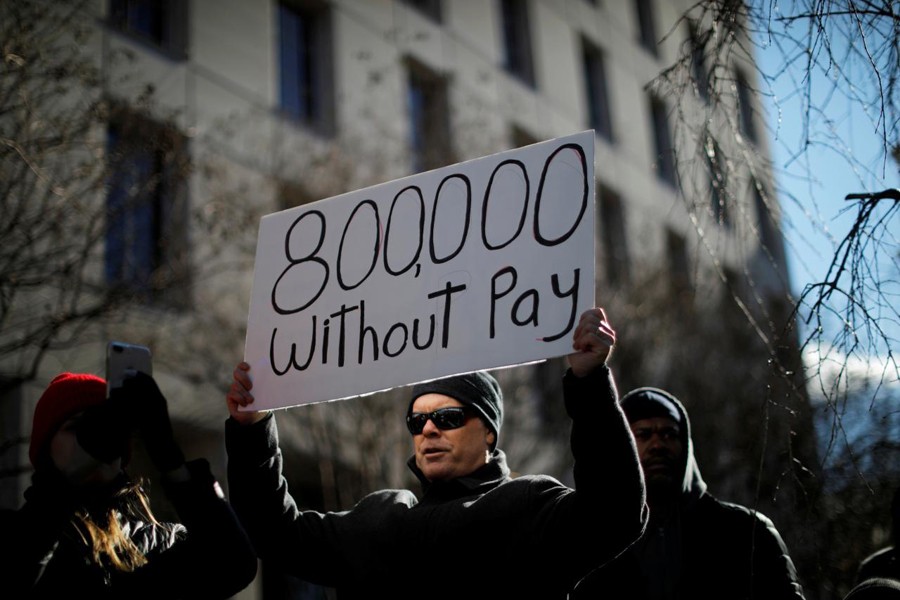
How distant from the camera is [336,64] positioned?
45.2 feet

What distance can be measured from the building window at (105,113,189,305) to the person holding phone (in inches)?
170

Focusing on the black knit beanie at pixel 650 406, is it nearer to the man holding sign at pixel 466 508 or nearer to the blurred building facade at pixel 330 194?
the man holding sign at pixel 466 508

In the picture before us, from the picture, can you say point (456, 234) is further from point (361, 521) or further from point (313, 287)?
point (361, 521)

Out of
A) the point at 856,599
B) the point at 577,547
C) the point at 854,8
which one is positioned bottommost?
the point at 856,599

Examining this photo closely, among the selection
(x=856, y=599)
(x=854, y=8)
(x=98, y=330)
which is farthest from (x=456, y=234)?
(x=98, y=330)

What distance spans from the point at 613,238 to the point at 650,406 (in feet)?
44.4

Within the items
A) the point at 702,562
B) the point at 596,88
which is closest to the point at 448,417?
the point at 702,562

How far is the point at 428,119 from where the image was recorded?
13.5 m

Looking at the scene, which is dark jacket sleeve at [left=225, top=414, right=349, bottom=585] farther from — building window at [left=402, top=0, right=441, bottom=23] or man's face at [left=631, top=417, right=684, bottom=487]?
building window at [left=402, top=0, right=441, bottom=23]

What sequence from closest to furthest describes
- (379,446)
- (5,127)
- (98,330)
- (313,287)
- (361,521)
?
(361,521)
(313,287)
(5,127)
(98,330)
(379,446)

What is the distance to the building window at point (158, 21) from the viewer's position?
1100 centimetres

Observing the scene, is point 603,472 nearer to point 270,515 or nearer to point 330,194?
point 270,515

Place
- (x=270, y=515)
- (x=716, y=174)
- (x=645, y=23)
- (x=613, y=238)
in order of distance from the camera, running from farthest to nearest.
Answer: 1. (x=645, y=23)
2. (x=613, y=238)
3. (x=716, y=174)
4. (x=270, y=515)

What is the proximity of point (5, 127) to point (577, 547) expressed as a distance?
4585mm
